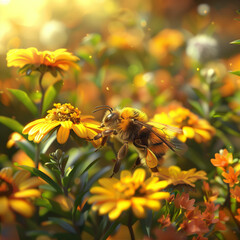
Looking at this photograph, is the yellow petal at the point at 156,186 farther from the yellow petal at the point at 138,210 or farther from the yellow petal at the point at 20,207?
the yellow petal at the point at 20,207

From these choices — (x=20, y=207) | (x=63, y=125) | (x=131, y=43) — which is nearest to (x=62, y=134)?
(x=63, y=125)

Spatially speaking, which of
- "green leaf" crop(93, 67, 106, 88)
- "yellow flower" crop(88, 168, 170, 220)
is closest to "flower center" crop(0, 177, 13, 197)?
"yellow flower" crop(88, 168, 170, 220)

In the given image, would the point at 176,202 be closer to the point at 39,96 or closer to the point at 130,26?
the point at 39,96

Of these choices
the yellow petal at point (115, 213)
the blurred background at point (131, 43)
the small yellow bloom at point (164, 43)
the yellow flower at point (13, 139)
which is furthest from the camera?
the small yellow bloom at point (164, 43)

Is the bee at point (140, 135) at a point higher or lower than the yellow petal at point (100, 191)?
lower

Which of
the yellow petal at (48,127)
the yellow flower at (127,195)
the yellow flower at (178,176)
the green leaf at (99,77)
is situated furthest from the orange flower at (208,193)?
the green leaf at (99,77)

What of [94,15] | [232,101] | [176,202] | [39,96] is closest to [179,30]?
[94,15]

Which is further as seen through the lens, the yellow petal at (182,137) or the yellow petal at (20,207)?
the yellow petal at (182,137)

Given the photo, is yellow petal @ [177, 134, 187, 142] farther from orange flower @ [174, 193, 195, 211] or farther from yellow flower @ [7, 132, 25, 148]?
yellow flower @ [7, 132, 25, 148]
